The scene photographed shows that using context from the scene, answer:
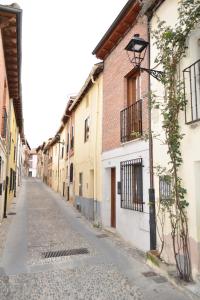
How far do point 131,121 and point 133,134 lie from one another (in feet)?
5.52

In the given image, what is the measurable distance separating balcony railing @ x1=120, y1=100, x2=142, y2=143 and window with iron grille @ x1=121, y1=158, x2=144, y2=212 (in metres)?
0.71

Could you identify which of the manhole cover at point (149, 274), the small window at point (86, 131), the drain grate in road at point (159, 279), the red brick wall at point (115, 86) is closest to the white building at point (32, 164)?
the small window at point (86, 131)

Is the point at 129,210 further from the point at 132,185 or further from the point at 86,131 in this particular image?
the point at 86,131

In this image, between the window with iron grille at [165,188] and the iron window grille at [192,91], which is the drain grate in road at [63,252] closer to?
the window with iron grille at [165,188]

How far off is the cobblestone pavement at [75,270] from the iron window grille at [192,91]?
2.90 m

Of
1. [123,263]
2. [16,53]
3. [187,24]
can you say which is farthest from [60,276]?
[16,53]

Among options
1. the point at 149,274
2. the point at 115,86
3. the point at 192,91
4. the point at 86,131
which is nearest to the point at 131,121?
the point at 115,86

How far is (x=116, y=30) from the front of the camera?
835 cm

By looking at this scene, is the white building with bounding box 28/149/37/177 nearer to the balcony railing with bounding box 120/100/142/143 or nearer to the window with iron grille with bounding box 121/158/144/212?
the balcony railing with bounding box 120/100/142/143

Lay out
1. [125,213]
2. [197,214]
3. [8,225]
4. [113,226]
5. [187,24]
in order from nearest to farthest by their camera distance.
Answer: [197,214], [187,24], [125,213], [113,226], [8,225]

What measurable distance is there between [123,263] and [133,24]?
617 cm

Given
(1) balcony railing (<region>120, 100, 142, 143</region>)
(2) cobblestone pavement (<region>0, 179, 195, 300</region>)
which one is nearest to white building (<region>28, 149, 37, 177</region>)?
(2) cobblestone pavement (<region>0, 179, 195, 300</region>)

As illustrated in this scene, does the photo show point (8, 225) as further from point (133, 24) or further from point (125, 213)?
point (133, 24)

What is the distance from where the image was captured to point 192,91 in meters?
4.89
